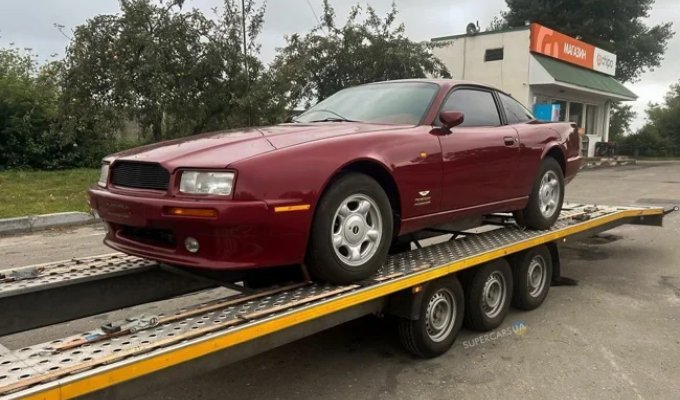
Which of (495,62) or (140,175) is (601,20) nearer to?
(495,62)

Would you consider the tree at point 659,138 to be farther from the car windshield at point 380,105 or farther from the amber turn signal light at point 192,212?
the amber turn signal light at point 192,212

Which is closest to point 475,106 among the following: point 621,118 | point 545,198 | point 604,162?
point 545,198

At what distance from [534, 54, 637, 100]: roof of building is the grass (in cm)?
1614

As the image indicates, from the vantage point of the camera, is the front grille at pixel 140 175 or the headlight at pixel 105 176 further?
the headlight at pixel 105 176

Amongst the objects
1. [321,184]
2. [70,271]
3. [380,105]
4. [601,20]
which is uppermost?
[601,20]

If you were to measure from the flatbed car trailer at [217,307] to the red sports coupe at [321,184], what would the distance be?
→ 257mm

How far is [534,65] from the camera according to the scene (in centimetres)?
2097

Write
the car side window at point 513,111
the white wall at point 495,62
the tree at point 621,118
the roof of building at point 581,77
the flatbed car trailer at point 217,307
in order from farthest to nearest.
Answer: the tree at point 621,118 < the roof of building at point 581,77 < the white wall at point 495,62 < the car side window at point 513,111 < the flatbed car trailer at point 217,307

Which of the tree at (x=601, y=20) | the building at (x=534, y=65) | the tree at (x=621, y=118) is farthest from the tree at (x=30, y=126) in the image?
the tree at (x=621, y=118)

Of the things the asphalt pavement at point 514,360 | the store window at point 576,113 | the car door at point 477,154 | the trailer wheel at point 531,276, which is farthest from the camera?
the store window at point 576,113

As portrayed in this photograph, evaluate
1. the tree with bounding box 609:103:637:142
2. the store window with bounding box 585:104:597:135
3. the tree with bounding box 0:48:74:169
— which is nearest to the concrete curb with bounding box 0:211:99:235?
the tree with bounding box 0:48:74:169

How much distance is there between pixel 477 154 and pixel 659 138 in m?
33.1

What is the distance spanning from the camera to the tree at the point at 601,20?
33656mm

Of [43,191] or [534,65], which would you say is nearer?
[43,191]
